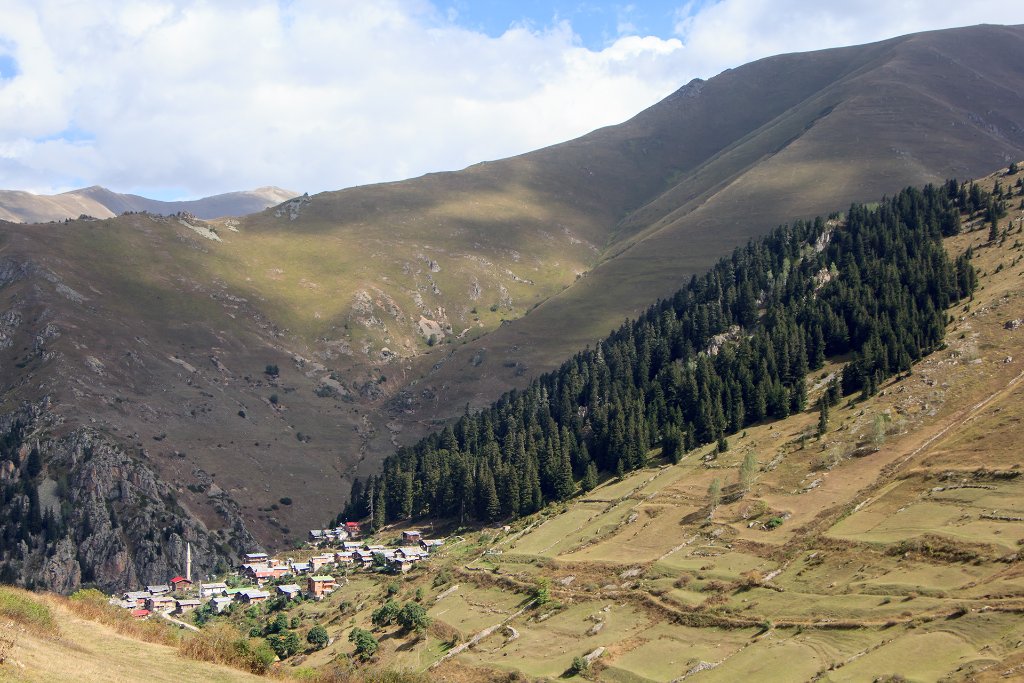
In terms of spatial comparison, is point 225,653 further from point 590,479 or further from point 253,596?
point 590,479

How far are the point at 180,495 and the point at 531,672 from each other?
112584 mm

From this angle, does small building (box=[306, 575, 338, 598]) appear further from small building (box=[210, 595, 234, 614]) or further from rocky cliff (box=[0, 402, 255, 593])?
rocky cliff (box=[0, 402, 255, 593])

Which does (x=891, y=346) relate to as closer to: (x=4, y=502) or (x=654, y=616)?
(x=654, y=616)

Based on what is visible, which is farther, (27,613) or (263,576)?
(263,576)

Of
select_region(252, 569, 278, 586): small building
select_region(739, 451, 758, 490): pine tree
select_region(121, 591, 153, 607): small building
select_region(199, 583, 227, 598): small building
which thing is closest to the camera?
select_region(739, 451, 758, 490): pine tree

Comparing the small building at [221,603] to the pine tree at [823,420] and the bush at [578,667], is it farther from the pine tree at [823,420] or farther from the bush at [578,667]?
the pine tree at [823,420]

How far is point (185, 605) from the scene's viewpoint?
123500mm

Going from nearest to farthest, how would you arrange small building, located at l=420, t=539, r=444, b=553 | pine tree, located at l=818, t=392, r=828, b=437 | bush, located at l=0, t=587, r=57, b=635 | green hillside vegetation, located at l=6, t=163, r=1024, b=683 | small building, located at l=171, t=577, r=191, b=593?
bush, located at l=0, t=587, r=57, b=635 < green hillside vegetation, located at l=6, t=163, r=1024, b=683 < pine tree, located at l=818, t=392, r=828, b=437 < small building, located at l=420, t=539, r=444, b=553 < small building, located at l=171, t=577, r=191, b=593

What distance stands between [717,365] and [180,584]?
300 ft

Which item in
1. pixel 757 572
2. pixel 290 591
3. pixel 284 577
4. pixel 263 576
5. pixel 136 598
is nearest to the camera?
pixel 757 572

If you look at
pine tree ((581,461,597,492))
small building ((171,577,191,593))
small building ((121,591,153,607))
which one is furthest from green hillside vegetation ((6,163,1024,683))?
small building ((171,577,191,593))

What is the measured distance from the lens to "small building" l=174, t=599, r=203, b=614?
122m

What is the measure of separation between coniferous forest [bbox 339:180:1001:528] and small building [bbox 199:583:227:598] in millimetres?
29051

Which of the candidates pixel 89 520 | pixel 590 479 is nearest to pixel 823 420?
pixel 590 479
